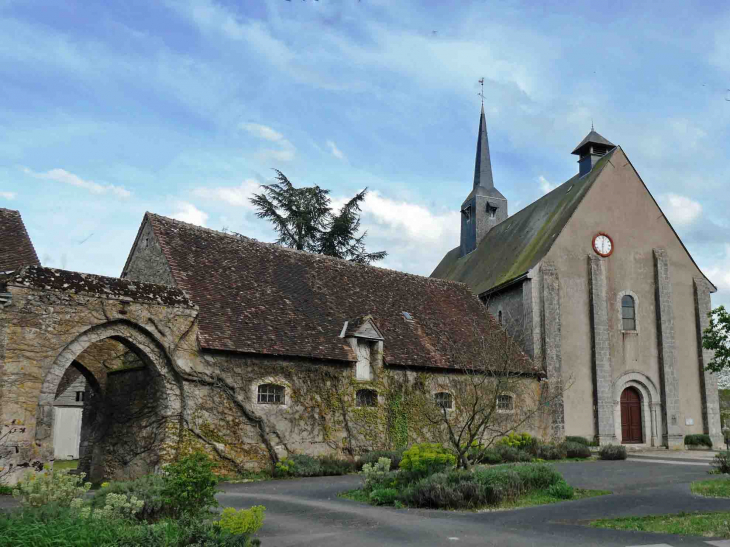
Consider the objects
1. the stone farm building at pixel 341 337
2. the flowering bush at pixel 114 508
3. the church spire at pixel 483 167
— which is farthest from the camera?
the church spire at pixel 483 167

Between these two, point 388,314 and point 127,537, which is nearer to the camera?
point 127,537

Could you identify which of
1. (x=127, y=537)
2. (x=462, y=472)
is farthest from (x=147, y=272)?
(x=127, y=537)

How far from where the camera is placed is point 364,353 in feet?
66.4

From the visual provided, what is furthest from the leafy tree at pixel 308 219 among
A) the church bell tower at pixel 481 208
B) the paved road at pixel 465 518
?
the paved road at pixel 465 518

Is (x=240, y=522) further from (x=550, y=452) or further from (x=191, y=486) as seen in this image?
(x=550, y=452)

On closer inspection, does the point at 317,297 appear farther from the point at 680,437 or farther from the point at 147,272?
the point at 680,437

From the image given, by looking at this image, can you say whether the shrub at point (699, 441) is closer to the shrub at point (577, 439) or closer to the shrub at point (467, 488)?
the shrub at point (577, 439)

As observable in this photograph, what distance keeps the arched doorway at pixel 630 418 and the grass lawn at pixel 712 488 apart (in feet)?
41.5

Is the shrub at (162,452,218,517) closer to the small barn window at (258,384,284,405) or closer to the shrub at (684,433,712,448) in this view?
the small barn window at (258,384,284,405)

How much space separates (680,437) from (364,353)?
14328 mm

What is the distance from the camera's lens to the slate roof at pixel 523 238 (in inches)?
1064

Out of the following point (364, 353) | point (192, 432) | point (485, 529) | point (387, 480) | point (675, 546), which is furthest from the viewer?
point (364, 353)

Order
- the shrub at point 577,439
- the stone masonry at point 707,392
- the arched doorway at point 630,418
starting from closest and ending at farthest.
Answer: the shrub at point 577,439, the arched doorway at point 630,418, the stone masonry at point 707,392

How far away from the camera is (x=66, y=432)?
31531 millimetres
